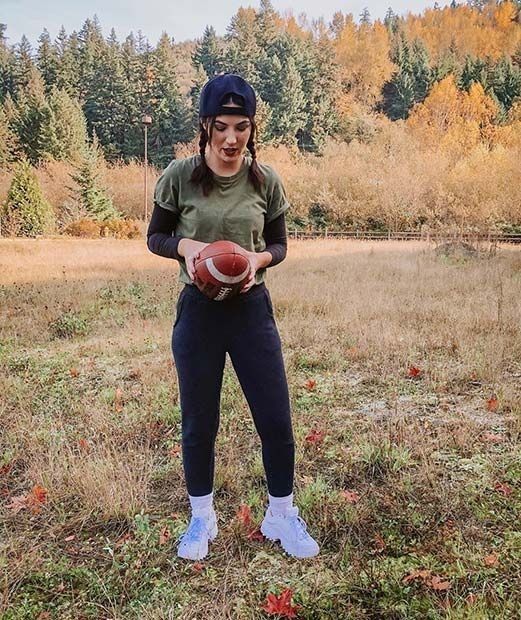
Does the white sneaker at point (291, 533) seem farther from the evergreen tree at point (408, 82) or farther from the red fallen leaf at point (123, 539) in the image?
the evergreen tree at point (408, 82)

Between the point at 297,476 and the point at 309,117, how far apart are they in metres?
58.7

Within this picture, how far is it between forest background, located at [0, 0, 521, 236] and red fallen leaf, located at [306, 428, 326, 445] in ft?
63.1

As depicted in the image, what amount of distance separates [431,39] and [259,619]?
91.5m

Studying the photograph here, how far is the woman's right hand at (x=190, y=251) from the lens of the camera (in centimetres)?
201

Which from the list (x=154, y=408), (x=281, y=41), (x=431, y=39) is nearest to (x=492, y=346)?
(x=154, y=408)

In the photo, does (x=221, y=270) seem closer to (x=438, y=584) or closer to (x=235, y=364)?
(x=235, y=364)

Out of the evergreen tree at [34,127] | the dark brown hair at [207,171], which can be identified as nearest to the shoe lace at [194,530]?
the dark brown hair at [207,171]

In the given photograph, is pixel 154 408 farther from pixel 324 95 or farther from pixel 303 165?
pixel 324 95

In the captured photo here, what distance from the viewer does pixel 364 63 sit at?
70.6m

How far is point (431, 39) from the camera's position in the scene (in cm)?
7819

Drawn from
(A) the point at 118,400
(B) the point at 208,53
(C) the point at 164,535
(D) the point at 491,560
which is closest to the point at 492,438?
(D) the point at 491,560

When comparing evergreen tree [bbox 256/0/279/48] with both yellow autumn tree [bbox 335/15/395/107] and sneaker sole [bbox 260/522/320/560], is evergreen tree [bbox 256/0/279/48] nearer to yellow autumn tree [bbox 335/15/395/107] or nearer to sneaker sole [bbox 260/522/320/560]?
yellow autumn tree [bbox 335/15/395/107]

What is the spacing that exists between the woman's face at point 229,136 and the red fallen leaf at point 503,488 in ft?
7.41

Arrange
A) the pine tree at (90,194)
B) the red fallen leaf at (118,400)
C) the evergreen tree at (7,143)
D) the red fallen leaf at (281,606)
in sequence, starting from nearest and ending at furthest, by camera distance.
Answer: the red fallen leaf at (281,606) < the red fallen leaf at (118,400) < the pine tree at (90,194) < the evergreen tree at (7,143)
